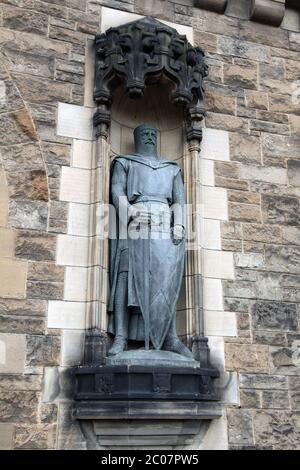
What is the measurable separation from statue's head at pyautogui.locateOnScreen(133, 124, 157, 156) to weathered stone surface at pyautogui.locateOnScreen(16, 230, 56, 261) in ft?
3.47

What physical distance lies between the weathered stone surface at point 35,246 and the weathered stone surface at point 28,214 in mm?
58

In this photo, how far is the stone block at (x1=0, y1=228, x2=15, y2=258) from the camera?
403 centimetres

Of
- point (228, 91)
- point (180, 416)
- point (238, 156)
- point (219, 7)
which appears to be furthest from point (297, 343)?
point (219, 7)

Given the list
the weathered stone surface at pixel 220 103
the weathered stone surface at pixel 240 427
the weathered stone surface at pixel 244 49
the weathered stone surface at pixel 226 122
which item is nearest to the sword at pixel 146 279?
the weathered stone surface at pixel 240 427

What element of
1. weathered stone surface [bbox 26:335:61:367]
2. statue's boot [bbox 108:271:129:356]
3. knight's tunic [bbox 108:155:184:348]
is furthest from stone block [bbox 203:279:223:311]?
weathered stone surface [bbox 26:335:61:367]

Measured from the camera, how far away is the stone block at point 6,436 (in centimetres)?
370

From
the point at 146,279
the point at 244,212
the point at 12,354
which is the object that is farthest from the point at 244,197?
the point at 12,354

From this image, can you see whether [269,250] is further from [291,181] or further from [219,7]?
[219,7]

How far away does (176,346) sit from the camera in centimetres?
421

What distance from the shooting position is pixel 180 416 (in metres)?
3.86

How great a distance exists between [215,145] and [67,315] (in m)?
1.89

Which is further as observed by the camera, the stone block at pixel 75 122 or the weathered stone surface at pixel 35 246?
the stone block at pixel 75 122

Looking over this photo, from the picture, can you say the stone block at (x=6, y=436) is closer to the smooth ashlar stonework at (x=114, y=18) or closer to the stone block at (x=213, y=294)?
the stone block at (x=213, y=294)

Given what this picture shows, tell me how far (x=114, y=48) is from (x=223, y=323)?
2281 mm
